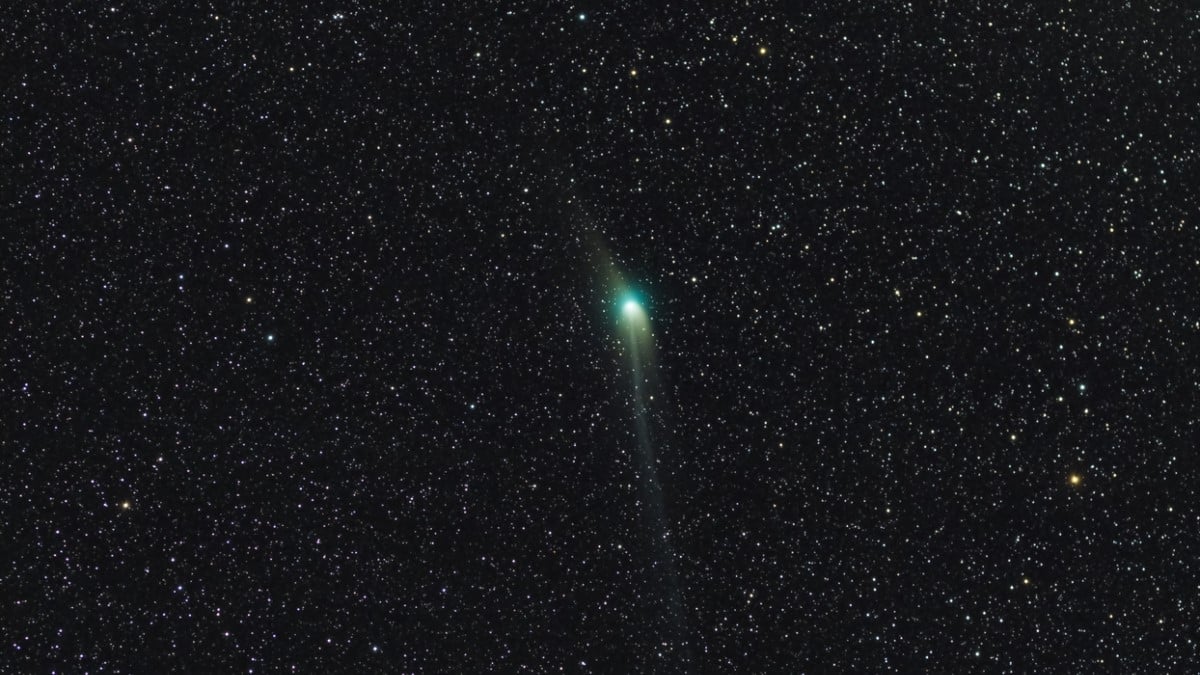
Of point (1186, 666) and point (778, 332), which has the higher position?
point (778, 332)

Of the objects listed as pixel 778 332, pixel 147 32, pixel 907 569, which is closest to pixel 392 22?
pixel 147 32

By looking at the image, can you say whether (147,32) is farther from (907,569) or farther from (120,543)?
(907,569)

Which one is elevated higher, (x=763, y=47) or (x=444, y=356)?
(x=763, y=47)

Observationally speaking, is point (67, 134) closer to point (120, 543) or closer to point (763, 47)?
point (120, 543)

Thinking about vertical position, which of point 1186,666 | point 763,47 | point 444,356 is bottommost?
point 1186,666

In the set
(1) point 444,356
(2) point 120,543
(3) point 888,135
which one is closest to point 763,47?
(3) point 888,135

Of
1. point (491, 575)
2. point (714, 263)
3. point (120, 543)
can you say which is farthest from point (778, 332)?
point (120, 543)

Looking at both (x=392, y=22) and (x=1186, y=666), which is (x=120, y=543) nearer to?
(x=392, y=22)
